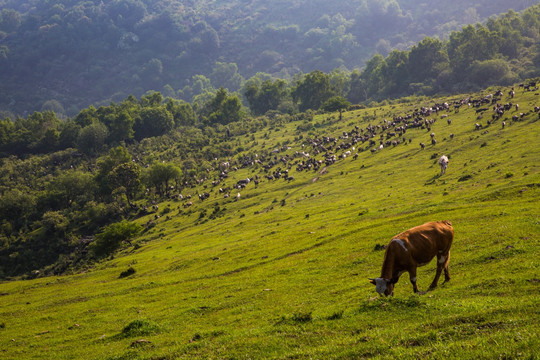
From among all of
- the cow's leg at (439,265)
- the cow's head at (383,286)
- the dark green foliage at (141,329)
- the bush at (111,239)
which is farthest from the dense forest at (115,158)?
the cow's leg at (439,265)

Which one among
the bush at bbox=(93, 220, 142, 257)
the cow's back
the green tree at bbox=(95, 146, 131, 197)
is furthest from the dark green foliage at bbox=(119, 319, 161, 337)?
the green tree at bbox=(95, 146, 131, 197)

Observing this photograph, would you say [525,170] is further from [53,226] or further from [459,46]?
[459,46]

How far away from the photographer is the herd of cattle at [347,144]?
95.9 m

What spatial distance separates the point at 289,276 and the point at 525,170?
118 ft

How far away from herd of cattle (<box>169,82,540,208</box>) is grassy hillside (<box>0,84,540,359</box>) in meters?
11.8

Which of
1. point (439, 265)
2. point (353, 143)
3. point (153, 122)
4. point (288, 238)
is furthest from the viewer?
point (153, 122)

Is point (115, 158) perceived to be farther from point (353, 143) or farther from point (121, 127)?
point (353, 143)

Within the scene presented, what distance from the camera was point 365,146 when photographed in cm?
10394

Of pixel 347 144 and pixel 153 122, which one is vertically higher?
pixel 153 122

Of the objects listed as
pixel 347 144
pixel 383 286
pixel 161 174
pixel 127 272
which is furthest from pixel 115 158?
pixel 383 286

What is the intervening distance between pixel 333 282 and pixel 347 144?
88.6 meters

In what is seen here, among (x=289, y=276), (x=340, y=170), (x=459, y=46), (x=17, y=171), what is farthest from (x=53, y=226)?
(x=459, y=46)

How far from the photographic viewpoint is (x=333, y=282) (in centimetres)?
2636

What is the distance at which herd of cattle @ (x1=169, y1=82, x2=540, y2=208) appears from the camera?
3775 inches
